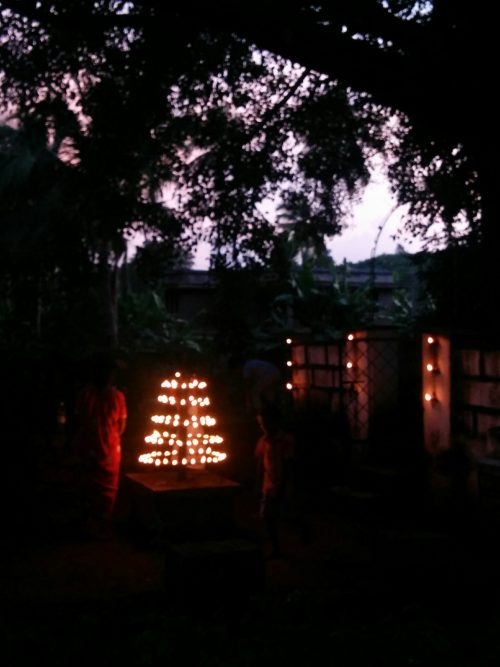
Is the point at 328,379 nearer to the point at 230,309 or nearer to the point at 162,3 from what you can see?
the point at 230,309

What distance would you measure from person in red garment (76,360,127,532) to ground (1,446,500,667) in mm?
389

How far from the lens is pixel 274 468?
30.9 feet

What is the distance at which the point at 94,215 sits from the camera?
35.3 ft

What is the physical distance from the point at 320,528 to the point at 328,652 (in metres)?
6.50

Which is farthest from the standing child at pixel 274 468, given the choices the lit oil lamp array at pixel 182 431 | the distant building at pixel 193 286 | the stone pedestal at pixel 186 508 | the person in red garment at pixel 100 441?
the distant building at pixel 193 286

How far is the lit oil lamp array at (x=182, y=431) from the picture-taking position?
9852mm

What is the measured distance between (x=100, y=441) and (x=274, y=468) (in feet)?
6.80

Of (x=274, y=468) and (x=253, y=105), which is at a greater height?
(x=253, y=105)

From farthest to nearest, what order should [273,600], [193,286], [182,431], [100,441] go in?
[193,286]
[100,441]
[182,431]
[273,600]

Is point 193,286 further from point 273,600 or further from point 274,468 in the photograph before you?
point 273,600

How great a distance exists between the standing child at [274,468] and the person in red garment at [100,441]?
176 centimetres

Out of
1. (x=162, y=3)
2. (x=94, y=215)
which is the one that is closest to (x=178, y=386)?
(x=94, y=215)

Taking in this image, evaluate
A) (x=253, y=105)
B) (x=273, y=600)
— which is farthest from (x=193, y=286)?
(x=273, y=600)

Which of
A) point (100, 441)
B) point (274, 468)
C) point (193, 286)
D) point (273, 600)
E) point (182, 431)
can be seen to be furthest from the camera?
point (193, 286)
